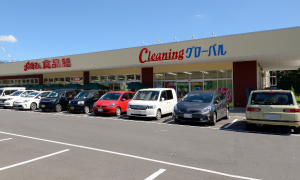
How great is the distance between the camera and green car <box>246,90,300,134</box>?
27.6 feet

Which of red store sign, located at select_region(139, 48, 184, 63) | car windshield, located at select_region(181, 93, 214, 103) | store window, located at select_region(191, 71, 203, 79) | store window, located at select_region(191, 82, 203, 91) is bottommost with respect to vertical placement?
car windshield, located at select_region(181, 93, 214, 103)

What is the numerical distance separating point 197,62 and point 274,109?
36.4 feet

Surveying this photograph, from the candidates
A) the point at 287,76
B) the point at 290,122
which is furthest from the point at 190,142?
the point at 287,76

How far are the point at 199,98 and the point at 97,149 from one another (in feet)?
21.4

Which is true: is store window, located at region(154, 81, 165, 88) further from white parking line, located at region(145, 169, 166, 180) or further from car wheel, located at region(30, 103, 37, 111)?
white parking line, located at region(145, 169, 166, 180)

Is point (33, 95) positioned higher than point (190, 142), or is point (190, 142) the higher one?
point (33, 95)

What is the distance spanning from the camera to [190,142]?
7.36 meters

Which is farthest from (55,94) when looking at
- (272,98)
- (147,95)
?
(272,98)

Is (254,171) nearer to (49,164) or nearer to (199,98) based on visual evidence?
(49,164)

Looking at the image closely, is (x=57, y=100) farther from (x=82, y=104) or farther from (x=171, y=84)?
(x=171, y=84)

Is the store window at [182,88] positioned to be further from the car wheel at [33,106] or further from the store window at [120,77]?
the car wheel at [33,106]

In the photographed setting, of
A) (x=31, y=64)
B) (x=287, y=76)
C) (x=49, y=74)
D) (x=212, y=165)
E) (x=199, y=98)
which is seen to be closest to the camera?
(x=212, y=165)

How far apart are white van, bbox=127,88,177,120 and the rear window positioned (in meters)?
5.15

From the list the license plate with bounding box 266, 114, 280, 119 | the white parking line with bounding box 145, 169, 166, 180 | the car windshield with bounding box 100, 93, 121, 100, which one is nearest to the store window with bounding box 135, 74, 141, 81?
the car windshield with bounding box 100, 93, 121, 100
